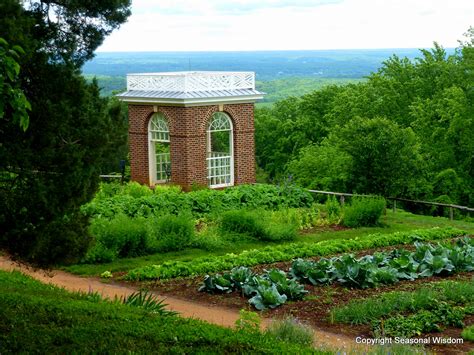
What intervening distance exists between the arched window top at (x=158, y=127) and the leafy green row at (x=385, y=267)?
43.1 feet

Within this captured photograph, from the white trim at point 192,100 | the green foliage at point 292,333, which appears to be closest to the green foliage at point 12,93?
the green foliage at point 292,333

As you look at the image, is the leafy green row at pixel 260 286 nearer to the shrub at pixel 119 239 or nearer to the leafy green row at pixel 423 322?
the leafy green row at pixel 423 322

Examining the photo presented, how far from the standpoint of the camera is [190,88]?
1045 inches

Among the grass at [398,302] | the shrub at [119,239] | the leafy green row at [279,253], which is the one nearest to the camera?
the grass at [398,302]

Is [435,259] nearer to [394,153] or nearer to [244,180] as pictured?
[394,153]

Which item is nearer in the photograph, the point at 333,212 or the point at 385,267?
the point at 385,267

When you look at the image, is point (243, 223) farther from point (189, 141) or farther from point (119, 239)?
point (189, 141)

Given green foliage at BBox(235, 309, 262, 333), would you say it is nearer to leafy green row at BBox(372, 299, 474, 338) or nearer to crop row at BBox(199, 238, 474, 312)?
leafy green row at BBox(372, 299, 474, 338)

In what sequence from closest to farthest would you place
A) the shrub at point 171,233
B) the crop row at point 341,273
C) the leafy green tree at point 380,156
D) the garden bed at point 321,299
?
1. the garden bed at point 321,299
2. the crop row at point 341,273
3. the shrub at point 171,233
4. the leafy green tree at point 380,156

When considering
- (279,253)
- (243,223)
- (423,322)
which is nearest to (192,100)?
(243,223)

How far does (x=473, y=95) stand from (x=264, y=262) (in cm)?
2501

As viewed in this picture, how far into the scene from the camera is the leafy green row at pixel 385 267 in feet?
44.7

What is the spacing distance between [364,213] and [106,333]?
1372cm

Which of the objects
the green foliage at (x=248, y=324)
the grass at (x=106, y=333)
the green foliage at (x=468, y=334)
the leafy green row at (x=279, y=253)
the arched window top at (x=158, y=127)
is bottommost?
the leafy green row at (x=279, y=253)
